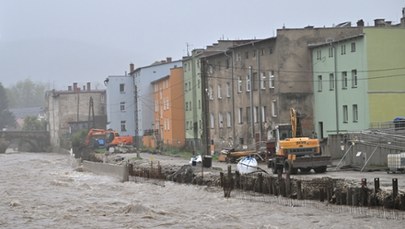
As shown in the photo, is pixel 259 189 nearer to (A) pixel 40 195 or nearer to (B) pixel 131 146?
(A) pixel 40 195

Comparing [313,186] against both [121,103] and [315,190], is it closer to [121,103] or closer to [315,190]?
[315,190]

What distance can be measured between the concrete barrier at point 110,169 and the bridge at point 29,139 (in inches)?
3225

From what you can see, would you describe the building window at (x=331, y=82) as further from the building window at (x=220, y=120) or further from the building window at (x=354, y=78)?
the building window at (x=220, y=120)

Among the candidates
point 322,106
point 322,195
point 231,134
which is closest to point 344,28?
point 322,106

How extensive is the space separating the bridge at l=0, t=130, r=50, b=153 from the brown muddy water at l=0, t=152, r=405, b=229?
346 ft

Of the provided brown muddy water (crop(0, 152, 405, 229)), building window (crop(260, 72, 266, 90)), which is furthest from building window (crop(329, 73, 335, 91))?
brown muddy water (crop(0, 152, 405, 229))

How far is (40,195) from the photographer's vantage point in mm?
43375

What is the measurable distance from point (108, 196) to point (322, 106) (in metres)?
32.3

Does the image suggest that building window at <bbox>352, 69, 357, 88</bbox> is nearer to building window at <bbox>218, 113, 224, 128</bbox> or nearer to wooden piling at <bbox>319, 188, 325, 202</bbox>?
building window at <bbox>218, 113, 224, 128</bbox>

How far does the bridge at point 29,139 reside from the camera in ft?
490

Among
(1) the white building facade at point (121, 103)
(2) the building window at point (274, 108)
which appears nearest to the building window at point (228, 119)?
(2) the building window at point (274, 108)

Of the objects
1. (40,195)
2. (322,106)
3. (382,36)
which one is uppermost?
(382,36)

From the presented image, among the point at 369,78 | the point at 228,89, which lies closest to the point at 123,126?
the point at 228,89

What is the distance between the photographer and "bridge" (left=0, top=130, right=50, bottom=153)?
14925 cm
